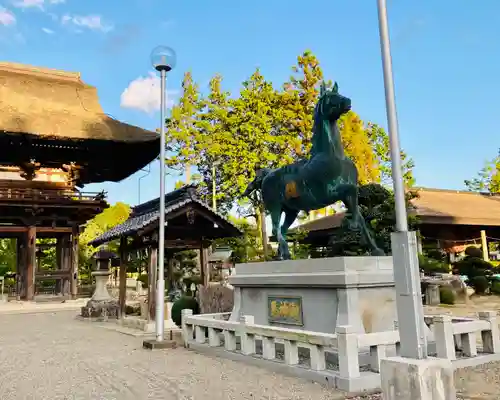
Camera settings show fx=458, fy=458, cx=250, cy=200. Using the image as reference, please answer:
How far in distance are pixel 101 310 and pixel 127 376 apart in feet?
32.0

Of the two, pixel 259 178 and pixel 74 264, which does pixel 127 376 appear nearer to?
pixel 259 178

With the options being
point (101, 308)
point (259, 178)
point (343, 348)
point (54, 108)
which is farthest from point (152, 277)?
point (54, 108)

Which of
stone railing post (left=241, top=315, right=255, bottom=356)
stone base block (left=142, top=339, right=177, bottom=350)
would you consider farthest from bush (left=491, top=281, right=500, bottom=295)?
stone railing post (left=241, top=315, right=255, bottom=356)

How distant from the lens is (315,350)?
5.92 m

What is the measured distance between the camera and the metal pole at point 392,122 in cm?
389

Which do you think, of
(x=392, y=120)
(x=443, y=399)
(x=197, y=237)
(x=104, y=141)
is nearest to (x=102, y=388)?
(x=443, y=399)

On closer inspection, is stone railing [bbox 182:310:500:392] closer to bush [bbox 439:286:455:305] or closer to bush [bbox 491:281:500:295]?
bush [bbox 439:286:455:305]

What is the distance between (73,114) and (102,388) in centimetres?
2120

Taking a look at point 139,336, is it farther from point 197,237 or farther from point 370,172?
point 370,172

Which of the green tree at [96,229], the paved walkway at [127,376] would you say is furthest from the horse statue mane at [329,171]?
the green tree at [96,229]

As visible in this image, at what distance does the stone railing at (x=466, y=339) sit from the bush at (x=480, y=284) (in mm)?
13593

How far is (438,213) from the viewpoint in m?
22.0

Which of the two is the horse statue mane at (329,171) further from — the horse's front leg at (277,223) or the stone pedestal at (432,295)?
the stone pedestal at (432,295)

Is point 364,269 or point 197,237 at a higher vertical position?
point 197,237
